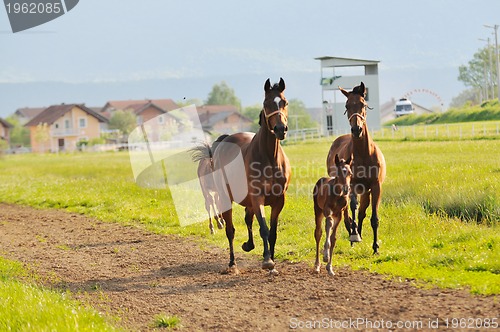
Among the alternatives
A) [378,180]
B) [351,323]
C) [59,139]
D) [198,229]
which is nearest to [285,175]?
[378,180]

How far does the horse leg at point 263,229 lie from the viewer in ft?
40.4

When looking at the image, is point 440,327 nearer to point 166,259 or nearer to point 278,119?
point 278,119

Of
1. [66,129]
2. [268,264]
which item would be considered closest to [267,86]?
[268,264]

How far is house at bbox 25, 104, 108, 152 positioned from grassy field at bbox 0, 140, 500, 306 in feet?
328

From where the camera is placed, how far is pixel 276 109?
12094mm

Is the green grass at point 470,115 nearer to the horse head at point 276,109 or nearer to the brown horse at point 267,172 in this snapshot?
the brown horse at point 267,172

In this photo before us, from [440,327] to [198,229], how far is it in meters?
10.5

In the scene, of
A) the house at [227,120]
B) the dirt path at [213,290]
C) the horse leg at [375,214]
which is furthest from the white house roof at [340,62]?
the house at [227,120]

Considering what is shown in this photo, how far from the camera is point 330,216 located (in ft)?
40.4

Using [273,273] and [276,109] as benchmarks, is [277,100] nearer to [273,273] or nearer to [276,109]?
[276,109]

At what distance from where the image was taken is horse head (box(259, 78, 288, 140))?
39.1 ft

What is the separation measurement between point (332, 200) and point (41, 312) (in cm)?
473

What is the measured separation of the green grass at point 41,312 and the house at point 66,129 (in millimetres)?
A: 118690

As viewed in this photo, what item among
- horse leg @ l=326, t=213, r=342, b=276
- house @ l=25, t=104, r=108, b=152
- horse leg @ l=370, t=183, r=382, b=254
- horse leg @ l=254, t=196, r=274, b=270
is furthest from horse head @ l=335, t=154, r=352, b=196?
house @ l=25, t=104, r=108, b=152
